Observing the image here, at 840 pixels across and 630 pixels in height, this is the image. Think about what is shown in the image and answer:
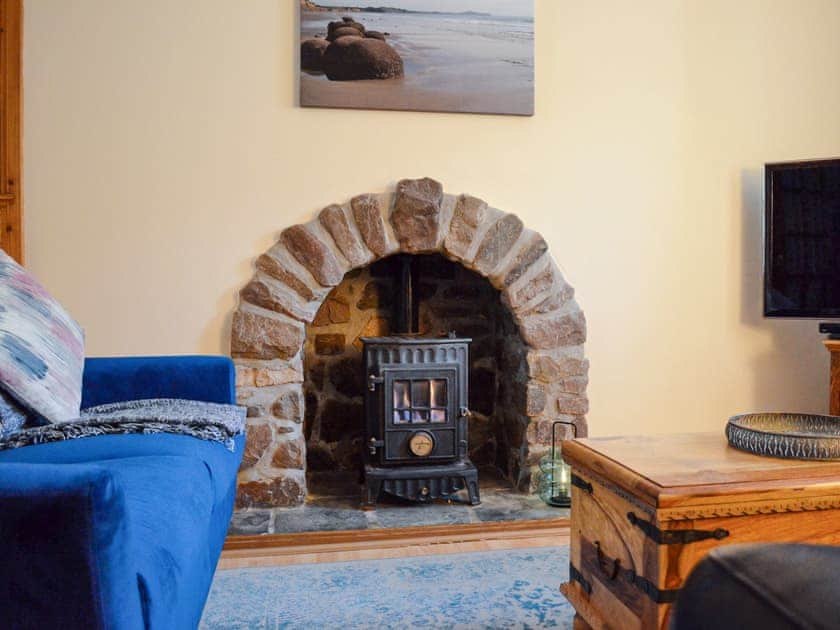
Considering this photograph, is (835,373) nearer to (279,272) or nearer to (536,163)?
(536,163)

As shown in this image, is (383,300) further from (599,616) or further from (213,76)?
(599,616)

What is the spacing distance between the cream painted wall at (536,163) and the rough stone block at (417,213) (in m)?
0.09

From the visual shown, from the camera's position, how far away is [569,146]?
2988 millimetres

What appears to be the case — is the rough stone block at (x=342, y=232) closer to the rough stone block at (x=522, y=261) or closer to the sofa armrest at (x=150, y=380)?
the rough stone block at (x=522, y=261)

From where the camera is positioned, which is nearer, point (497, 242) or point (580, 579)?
point (580, 579)

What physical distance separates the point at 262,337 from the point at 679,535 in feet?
5.85

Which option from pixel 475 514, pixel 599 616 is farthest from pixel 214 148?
pixel 599 616

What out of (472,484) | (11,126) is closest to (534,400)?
(472,484)

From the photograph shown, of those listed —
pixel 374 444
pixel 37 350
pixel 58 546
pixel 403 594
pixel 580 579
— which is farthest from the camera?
pixel 374 444

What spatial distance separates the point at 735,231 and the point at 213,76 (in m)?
2.25

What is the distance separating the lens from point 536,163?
2.96 metres

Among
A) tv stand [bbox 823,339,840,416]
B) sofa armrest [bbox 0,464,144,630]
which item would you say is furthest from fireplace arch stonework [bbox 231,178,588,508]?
sofa armrest [bbox 0,464,144,630]

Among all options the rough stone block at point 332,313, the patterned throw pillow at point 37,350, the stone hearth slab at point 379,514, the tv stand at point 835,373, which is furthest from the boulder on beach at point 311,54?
the tv stand at point 835,373

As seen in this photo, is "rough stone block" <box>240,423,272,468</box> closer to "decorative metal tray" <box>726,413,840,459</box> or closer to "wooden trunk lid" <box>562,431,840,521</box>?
"wooden trunk lid" <box>562,431,840,521</box>
